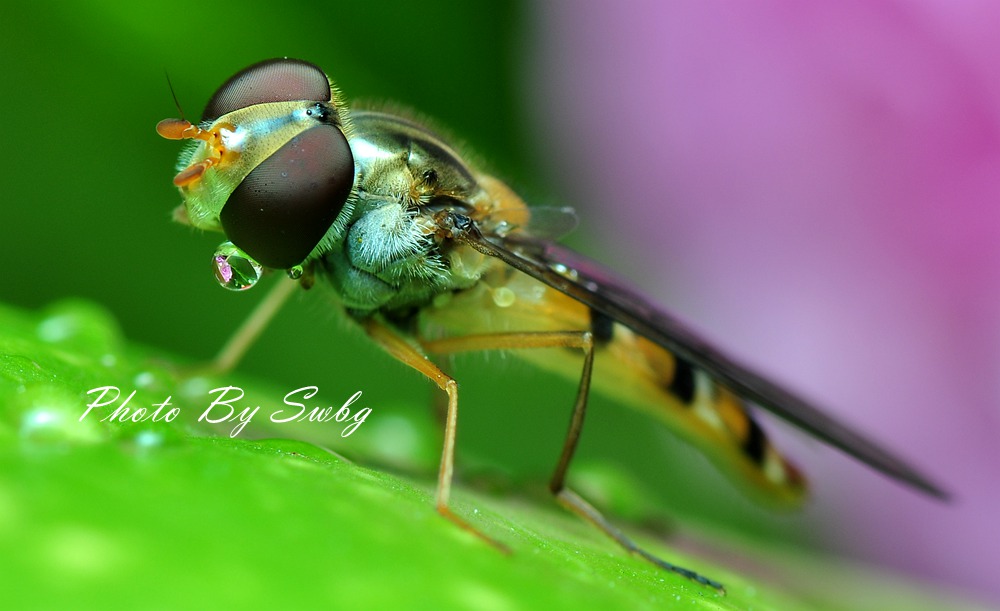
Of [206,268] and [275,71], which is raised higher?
[206,268]

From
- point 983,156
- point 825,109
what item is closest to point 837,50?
point 825,109

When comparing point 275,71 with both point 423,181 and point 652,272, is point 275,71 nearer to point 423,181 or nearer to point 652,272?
point 423,181

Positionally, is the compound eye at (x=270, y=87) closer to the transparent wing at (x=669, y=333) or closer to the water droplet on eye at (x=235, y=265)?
the water droplet on eye at (x=235, y=265)

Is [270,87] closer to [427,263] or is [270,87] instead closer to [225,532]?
[427,263]

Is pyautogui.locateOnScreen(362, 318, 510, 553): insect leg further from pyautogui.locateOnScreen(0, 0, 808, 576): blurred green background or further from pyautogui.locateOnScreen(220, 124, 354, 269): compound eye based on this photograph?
pyautogui.locateOnScreen(0, 0, 808, 576): blurred green background

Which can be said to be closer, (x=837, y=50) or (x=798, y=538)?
(x=837, y=50)
